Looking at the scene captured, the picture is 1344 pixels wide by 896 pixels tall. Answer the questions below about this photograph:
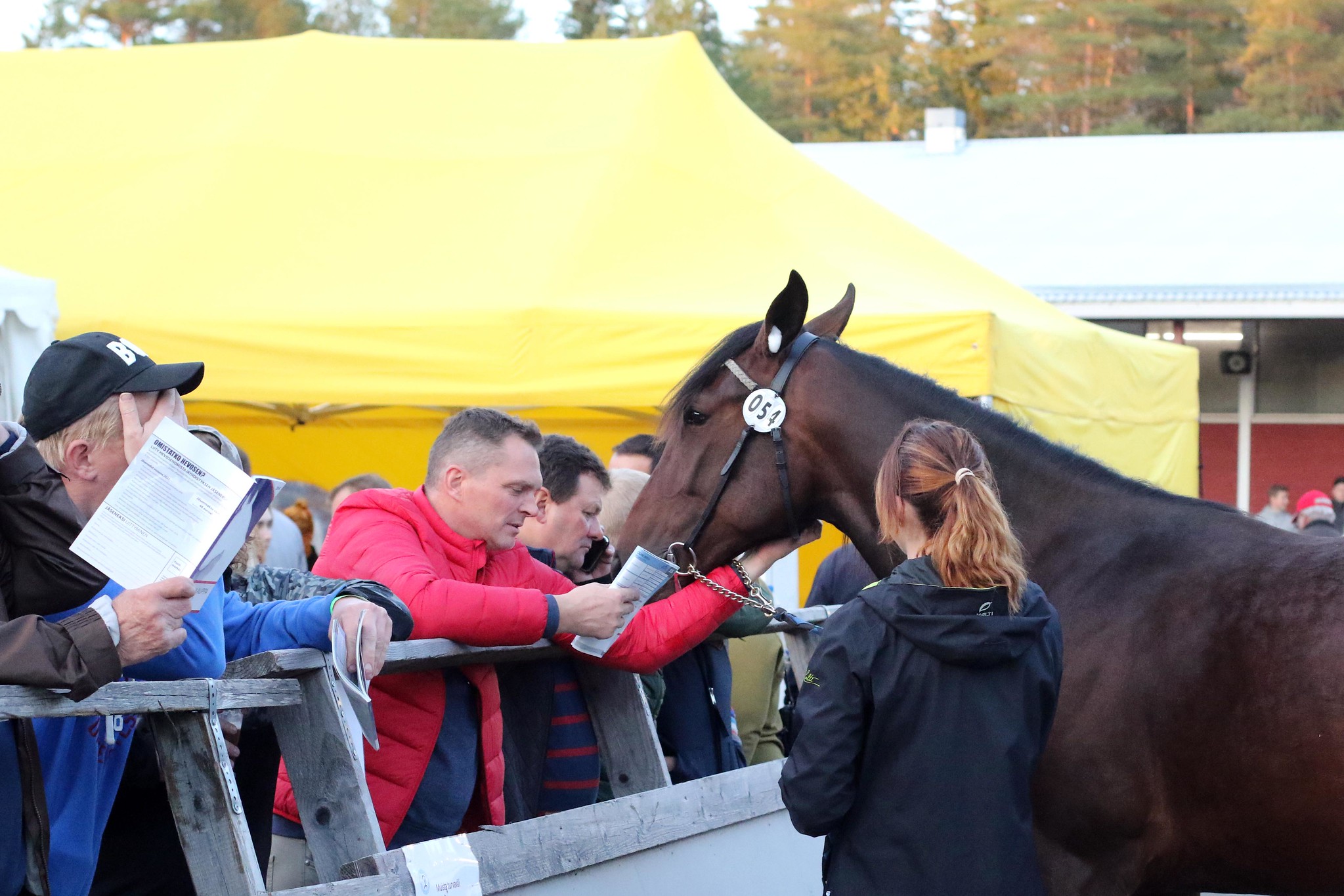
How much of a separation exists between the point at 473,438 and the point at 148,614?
1281mm

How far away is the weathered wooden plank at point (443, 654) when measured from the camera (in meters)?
2.58

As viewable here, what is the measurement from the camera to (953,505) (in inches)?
90.8

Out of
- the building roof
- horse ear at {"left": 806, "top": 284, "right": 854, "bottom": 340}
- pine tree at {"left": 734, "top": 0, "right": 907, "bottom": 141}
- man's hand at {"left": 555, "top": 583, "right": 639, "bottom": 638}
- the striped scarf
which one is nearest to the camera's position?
man's hand at {"left": 555, "top": 583, "right": 639, "bottom": 638}

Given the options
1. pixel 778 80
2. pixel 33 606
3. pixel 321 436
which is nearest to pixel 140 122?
pixel 321 436

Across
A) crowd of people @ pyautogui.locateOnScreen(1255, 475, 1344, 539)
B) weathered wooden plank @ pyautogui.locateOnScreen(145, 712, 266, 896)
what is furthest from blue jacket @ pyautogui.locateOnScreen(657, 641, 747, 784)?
crowd of people @ pyautogui.locateOnScreen(1255, 475, 1344, 539)

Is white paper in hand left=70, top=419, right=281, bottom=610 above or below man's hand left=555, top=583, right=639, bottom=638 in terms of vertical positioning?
above

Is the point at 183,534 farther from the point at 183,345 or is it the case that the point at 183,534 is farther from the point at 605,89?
the point at 605,89

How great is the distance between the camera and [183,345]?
5.61m

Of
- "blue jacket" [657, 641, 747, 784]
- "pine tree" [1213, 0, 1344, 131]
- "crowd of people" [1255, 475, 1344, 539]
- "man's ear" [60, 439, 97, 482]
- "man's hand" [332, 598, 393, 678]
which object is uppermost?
"pine tree" [1213, 0, 1344, 131]

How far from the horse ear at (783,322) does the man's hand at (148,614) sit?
1.85m

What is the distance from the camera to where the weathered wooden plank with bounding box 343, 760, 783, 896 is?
2.49 meters

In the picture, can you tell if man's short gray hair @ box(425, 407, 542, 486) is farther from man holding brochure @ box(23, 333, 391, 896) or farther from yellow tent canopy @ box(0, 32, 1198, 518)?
yellow tent canopy @ box(0, 32, 1198, 518)

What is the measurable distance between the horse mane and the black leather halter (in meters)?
0.08

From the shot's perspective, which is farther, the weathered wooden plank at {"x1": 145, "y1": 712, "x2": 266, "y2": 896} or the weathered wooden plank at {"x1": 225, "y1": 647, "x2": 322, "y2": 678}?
the weathered wooden plank at {"x1": 225, "y1": 647, "x2": 322, "y2": 678}
